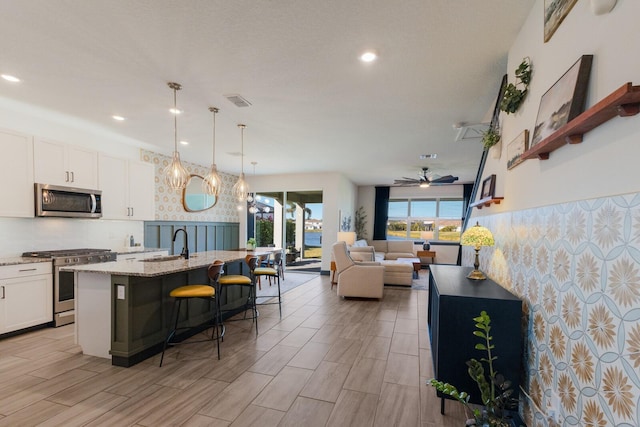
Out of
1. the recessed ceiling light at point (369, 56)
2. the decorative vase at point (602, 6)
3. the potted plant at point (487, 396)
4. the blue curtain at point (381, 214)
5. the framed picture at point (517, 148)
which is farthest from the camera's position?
the blue curtain at point (381, 214)

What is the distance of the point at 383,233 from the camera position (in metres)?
10.4

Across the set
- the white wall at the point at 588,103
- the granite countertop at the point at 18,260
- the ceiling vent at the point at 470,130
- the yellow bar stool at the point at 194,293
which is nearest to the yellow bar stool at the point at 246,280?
the yellow bar stool at the point at 194,293

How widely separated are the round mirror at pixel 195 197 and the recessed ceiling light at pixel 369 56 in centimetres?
541

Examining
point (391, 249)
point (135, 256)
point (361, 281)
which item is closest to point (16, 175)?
point (135, 256)

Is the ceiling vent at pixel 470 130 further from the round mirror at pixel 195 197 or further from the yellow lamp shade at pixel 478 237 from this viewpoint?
the round mirror at pixel 195 197

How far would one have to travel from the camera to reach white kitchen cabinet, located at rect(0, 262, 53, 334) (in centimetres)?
329

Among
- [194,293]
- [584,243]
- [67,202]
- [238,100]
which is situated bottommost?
[194,293]

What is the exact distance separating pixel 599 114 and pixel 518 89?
1.30 meters

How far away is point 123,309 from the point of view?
2.76m

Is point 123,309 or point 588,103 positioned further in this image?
point 123,309

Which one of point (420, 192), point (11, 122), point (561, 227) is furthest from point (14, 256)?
point (420, 192)

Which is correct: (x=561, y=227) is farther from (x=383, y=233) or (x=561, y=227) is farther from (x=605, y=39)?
(x=383, y=233)

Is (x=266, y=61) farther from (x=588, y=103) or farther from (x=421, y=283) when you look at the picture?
(x=421, y=283)

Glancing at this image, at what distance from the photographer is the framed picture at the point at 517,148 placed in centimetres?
194
